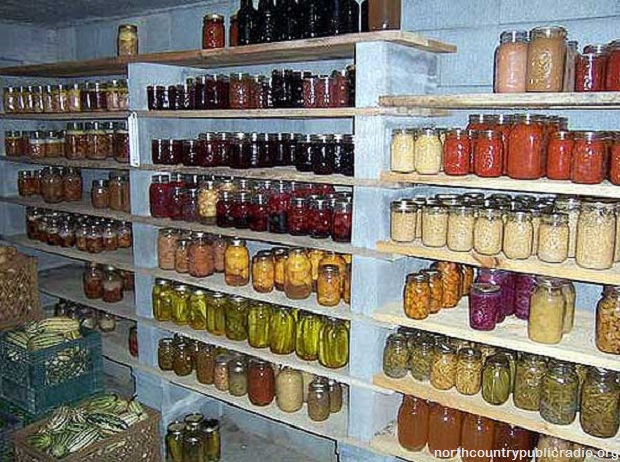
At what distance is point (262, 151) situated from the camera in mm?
2455

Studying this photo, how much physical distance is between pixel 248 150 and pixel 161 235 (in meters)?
0.65

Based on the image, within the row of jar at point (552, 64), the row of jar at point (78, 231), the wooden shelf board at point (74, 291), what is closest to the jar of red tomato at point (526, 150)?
the row of jar at point (552, 64)

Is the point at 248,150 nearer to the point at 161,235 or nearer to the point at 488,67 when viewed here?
the point at 161,235

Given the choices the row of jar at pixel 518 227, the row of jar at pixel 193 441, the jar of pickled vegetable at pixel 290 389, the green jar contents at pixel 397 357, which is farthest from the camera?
the row of jar at pixel 193 441

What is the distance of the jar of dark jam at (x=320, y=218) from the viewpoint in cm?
230

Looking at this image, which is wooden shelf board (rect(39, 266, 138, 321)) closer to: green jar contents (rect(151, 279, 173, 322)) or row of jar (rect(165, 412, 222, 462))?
green jar contents (rect(151, 279, 173, 322))

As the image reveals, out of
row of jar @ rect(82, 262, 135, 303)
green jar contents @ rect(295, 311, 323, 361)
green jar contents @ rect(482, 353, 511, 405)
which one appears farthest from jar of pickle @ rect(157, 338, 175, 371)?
green jar contents @ rect(482, 353, 511, 405)

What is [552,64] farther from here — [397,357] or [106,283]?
[106,283]

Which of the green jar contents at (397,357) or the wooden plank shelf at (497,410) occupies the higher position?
the green jar contents at (397,357)

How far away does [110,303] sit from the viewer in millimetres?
3176

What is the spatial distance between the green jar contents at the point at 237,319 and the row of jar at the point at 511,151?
Answer: 0.96m

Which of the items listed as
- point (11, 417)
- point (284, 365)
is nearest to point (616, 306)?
→ point (284, 365)

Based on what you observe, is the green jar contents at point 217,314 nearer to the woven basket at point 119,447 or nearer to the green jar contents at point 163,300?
the green jar contents at point 163,300

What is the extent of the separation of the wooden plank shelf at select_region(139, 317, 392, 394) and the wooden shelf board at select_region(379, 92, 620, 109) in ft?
3.27
